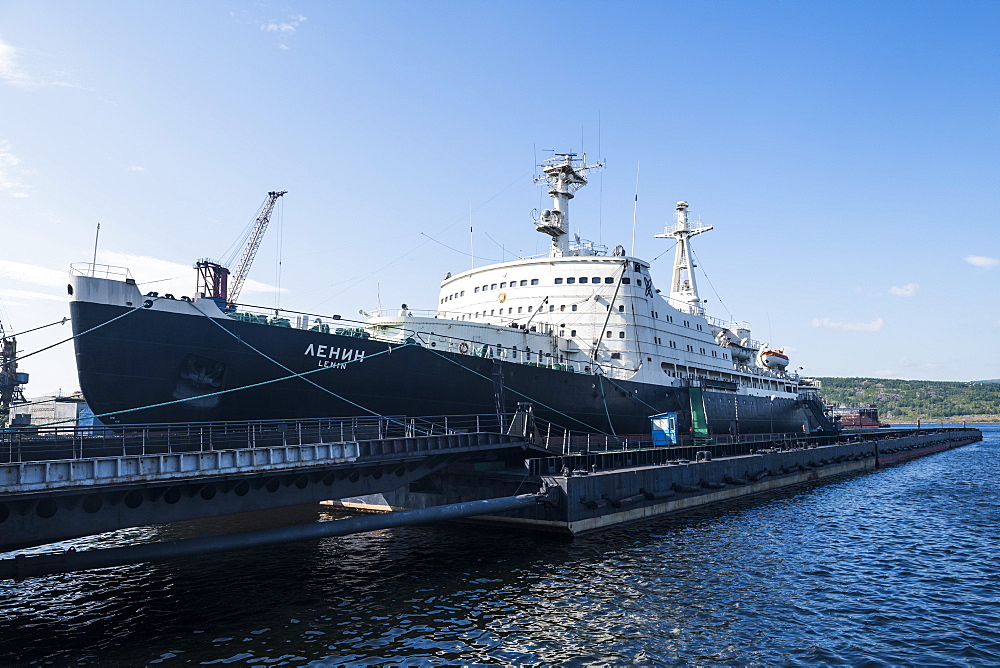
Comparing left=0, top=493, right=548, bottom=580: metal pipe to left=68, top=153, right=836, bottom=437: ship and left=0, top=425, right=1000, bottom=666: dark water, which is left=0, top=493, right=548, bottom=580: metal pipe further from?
left=68, top=153, right=836, bottom=437: ship

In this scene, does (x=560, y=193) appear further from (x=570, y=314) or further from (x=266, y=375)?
(x=266, y=375)

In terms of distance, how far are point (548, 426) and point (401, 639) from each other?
50.3ft

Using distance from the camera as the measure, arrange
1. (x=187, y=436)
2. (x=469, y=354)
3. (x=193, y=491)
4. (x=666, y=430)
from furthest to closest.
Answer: (x=666, y=430)
(x=469, y=354)
(x=187, y=436)
(x=193, y=491)

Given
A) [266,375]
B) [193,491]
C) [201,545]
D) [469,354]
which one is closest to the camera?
[201,545]

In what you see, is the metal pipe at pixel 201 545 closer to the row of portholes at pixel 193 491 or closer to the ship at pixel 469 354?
the row of portholes at pixel 193 491

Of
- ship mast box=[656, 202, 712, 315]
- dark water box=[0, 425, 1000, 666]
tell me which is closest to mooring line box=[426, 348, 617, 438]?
dark water box=[0, 425, 1000, 666]

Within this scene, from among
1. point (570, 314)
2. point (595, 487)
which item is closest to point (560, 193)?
point (570, 314)

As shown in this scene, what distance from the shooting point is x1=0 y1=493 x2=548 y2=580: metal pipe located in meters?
12.5

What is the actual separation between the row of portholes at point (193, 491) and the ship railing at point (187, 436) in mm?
919

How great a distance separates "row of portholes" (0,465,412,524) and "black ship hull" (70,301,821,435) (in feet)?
13.5

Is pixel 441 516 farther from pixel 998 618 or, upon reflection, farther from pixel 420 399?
pixel 998 618

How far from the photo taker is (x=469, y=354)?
85.7 feet

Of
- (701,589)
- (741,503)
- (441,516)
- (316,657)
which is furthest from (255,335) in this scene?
(741,503)

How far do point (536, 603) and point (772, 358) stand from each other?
53.7 m
